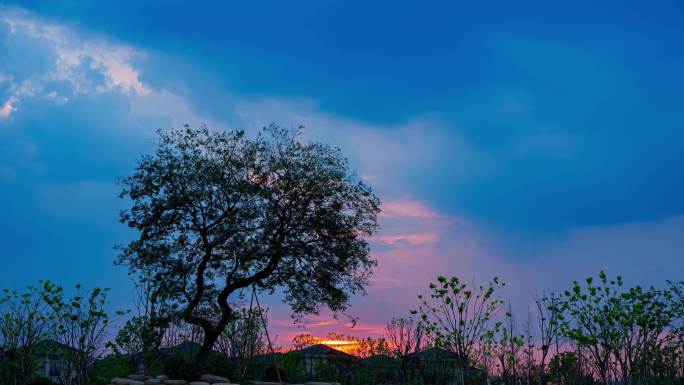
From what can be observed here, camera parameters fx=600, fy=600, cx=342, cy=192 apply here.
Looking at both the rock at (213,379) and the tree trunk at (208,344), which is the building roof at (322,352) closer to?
the tree trunk at (208,344)

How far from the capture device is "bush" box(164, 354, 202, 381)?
18406 millimetres

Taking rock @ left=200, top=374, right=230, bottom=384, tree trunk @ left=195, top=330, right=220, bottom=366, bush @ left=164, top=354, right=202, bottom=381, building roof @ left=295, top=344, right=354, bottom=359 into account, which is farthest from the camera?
building roof @ left=295, top=344, right=354, bottom=359

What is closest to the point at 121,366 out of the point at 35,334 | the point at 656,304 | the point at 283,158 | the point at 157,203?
the point at 35,334

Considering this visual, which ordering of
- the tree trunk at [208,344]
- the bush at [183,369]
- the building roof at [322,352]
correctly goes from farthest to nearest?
the building roof at [322,352] → the tree trunk at [208,344] → the bush at [183,369]

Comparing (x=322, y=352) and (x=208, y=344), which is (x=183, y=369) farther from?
(x=322, y=352)

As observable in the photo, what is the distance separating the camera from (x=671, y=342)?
19953mm

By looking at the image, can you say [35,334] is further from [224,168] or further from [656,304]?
[656,304]

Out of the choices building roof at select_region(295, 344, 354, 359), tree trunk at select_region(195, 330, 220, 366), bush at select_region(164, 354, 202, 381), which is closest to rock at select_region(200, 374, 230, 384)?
bush at select_region(164, 354, 202, 381)

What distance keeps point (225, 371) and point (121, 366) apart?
5.53 meters

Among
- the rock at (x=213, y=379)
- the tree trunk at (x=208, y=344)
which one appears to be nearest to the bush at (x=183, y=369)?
the rock at (x=213, y=379)

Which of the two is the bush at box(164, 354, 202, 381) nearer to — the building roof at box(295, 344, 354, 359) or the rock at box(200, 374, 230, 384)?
the rock at box(200, 374, 230, 384)

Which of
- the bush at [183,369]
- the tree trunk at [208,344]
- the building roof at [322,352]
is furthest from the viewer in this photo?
the building roof at [322,352]

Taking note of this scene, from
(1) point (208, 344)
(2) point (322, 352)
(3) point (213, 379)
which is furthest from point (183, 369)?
(2) point (322, 352)

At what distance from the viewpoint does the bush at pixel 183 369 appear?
18.4m
